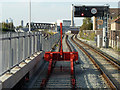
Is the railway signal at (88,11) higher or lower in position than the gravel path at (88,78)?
higher

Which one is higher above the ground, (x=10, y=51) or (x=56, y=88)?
(x=10, y=51)

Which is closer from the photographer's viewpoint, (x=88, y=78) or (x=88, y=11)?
(x=88, y=78)

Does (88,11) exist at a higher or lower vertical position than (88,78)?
higher

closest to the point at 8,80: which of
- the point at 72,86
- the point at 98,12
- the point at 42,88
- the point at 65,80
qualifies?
the point at 42,88

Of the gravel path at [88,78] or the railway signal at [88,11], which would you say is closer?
the gravel path at [88,78]

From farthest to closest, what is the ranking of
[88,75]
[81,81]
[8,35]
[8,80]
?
[88,75], [81,81], [8,35], [8,80]

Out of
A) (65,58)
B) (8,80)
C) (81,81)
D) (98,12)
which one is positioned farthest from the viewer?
(98,12)

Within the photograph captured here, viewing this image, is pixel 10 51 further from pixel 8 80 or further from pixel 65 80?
pixel 65 80

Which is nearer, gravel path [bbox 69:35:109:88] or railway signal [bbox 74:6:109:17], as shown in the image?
gravel path [bbox 69:35:109:88]

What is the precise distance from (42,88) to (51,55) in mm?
3497

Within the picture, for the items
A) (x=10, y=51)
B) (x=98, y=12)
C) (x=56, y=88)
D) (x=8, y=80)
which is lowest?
(x=56, y=88)

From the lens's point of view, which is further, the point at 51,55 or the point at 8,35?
the point at 51,55

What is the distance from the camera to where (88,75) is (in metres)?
10.2

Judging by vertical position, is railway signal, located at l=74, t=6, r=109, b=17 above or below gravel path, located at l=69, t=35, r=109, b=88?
above
